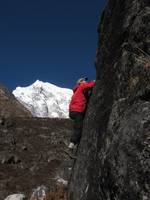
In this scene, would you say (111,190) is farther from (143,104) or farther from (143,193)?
(143,104)

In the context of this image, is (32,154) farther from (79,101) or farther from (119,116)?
(119,116)

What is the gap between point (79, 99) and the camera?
11.9m

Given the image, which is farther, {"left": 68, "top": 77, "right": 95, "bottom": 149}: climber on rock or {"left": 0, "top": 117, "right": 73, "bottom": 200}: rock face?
{"left": 0, "top": 117, "right": 73, "bottom": 200}: rock face

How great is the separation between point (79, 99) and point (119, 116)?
3.82 m

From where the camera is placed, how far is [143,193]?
6.64 metres

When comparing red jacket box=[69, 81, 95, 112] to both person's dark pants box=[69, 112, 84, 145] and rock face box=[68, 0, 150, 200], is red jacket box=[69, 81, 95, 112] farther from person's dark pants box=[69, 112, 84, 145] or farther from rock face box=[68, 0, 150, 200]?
rock face box=[68, 0, 150, 200]

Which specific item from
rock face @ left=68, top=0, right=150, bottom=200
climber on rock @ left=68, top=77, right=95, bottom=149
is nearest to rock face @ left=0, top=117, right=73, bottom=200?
climber on rock @ left=68, top=77, right=95, bottom=149

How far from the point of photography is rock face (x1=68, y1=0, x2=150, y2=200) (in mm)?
7075

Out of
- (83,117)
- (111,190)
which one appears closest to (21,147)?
(83,117)

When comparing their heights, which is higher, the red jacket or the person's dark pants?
the red jacket

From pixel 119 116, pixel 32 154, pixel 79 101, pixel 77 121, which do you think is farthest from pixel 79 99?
pixel 32 154

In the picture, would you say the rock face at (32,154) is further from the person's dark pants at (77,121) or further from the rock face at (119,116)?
the rock face at (119,116)

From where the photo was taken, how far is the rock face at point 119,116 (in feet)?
23.2

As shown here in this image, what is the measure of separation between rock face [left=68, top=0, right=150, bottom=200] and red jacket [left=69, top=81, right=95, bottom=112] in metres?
0.73
